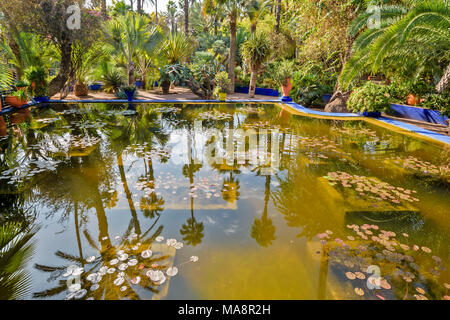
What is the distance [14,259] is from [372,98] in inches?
498

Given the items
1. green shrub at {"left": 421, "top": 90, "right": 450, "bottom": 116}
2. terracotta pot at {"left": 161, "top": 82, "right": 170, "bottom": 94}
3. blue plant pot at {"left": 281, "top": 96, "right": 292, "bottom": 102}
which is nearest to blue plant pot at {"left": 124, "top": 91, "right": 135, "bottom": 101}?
terracotta pot at {"left": 161, "top": 82, "right": 170, "bottom": 94}

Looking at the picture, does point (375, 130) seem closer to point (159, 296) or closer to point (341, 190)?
point (341, 190)

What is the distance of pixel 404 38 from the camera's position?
276 inches

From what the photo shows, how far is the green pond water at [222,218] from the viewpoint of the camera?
274cm

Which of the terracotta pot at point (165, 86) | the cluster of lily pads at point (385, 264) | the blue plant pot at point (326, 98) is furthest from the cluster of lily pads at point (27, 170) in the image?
the blue plant pot at point (326, 98)

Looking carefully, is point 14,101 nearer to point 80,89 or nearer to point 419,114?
point 80,89

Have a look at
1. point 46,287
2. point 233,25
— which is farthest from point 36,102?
point 46,287

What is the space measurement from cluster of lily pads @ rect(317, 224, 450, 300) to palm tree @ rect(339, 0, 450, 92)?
6.13 metres

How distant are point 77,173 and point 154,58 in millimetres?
13690

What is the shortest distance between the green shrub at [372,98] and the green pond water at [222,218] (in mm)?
4052

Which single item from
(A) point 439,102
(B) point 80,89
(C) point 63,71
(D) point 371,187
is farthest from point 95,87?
(A) point 439,102

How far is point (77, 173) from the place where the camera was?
17.5ft

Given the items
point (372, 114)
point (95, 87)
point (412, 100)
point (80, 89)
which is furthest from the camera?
point (95, 87)

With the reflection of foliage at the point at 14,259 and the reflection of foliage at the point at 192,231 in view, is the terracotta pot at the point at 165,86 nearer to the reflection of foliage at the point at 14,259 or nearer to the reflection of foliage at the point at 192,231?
the reflection of foliage at the point at 14,259
